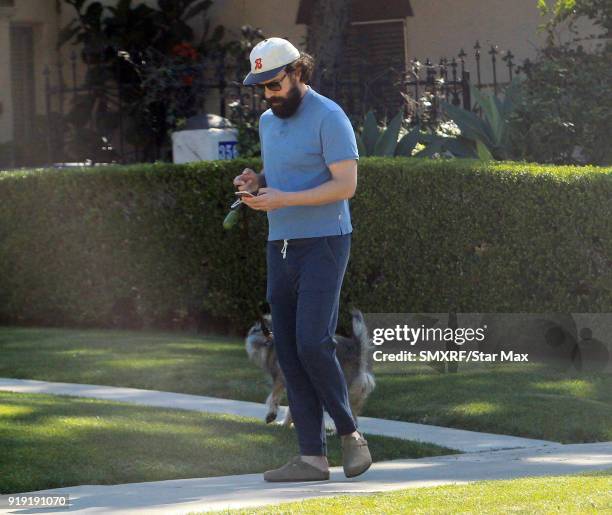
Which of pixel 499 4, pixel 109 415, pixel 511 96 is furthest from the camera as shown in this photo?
pixel 499 4

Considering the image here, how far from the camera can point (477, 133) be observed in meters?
13.2

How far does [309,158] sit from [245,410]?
9.92 ft

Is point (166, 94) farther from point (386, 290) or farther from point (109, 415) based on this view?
point (109, 415)

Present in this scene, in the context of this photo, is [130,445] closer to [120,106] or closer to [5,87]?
[120,106]

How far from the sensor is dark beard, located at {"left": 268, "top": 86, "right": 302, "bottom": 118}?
6258mm

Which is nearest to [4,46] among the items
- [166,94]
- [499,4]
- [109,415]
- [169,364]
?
[166,94]

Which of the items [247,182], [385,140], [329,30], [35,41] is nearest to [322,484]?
[247,182]

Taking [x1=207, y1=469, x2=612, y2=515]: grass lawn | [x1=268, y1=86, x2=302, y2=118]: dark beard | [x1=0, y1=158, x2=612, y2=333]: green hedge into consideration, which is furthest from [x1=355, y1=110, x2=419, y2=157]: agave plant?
[x1=207, y1=469, x2=612, y2=515]: grass lawn

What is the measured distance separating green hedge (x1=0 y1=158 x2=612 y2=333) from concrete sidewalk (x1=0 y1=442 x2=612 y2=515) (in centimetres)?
363

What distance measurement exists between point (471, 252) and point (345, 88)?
480cm

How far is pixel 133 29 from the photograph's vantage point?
63.0ft

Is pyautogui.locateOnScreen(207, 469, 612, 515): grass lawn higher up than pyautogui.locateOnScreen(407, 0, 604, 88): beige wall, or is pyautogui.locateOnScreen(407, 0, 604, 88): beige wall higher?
pyautogui.locateOnScreen(407, 0, 604, 88): beige wall

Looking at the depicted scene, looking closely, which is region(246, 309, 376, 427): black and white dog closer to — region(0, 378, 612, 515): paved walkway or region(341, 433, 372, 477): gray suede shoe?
region(0, 378, 612, 515): paved walkway

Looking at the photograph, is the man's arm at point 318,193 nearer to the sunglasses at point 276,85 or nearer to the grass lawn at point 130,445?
the sunglasses at point 276,85
